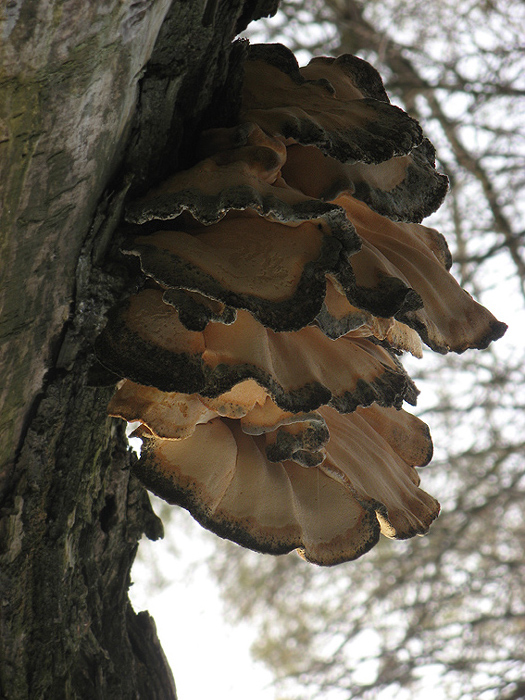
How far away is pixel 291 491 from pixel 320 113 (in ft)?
1.97

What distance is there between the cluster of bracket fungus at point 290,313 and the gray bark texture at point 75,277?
65 millimetres

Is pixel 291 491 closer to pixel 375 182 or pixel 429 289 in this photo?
pixel 429 289

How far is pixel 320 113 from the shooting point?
1005 mm

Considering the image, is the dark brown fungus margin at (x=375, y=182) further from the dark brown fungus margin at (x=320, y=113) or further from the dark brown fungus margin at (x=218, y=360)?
the dark brown fungus margin at (x=218, y=360)

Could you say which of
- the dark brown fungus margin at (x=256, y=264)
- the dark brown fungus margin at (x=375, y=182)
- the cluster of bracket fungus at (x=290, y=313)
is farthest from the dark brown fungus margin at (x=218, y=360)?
the dark brown fungus margin at (x=375, y=182)

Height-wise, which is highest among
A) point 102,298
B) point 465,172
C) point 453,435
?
point 465,172

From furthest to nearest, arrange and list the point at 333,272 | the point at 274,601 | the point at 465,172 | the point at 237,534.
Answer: the point at 274,601, the point at 465,172, the point at 237,534, the point at 333,272

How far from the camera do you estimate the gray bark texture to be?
0.79 m

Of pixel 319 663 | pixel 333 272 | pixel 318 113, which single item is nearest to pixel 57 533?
pixel 333 272

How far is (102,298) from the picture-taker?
1009mm

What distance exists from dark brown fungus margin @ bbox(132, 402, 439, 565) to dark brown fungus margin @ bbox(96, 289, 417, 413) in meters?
0.19

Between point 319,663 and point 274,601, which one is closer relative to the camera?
point 319,663

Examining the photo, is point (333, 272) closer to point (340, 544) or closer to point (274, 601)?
point (340, 544)

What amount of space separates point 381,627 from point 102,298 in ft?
15.3
